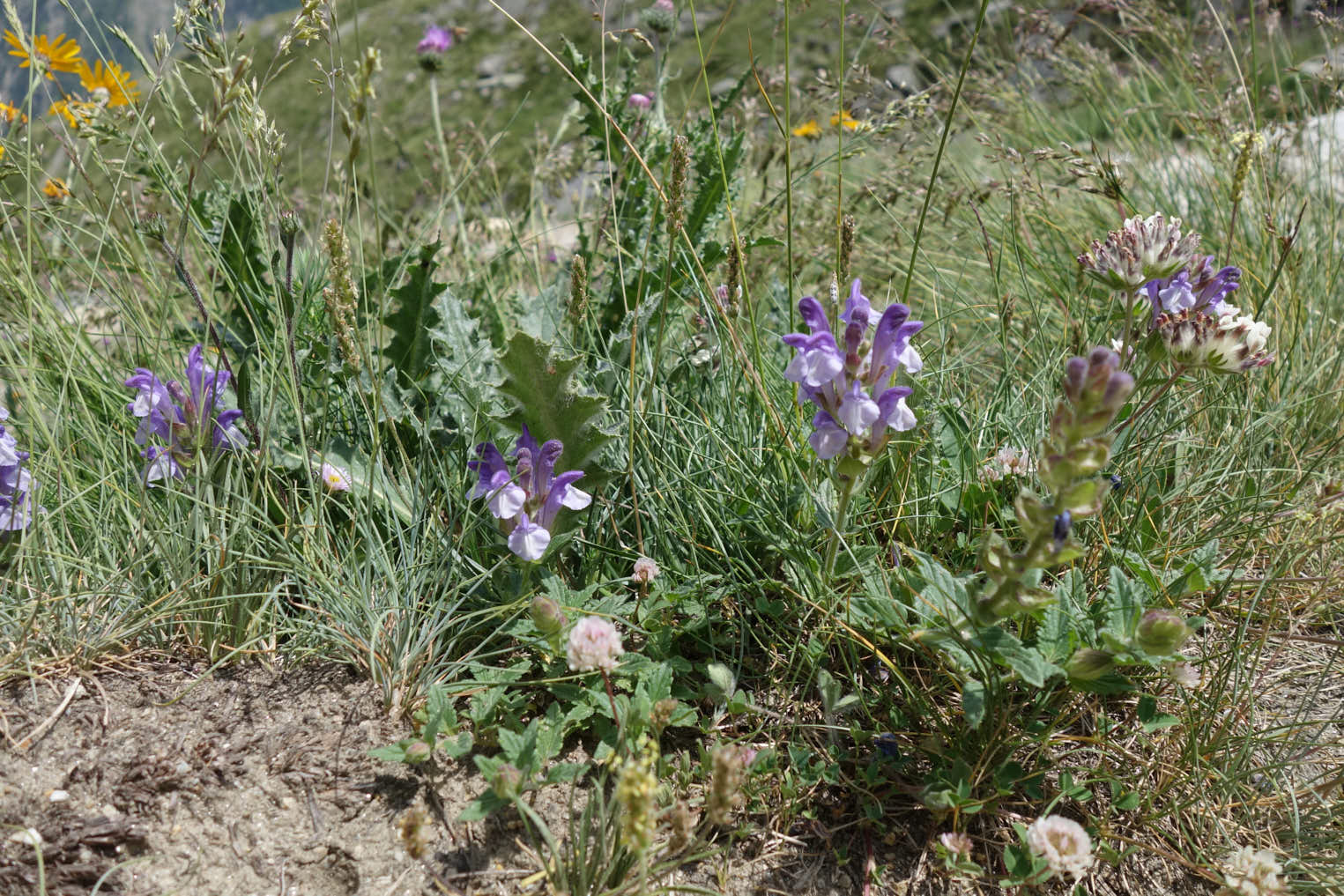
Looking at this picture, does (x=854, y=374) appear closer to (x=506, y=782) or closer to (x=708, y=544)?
(x=708, y=544)

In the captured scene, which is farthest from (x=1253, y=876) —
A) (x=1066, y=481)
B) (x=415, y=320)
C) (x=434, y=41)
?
(x=434, y=41)

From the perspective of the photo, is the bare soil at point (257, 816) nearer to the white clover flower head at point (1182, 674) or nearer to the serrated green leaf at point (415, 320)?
the white clover flower head at point (1182, 674)

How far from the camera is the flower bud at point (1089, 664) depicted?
1.21 metres

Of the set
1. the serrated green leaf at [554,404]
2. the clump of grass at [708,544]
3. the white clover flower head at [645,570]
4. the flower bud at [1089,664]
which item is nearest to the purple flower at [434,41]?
the clump of grass at [708,544]

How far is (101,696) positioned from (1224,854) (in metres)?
1.80

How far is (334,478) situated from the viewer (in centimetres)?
177

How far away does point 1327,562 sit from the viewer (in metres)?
1.76

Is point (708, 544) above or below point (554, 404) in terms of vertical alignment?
below

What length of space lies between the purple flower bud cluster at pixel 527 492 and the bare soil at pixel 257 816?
15.0 inches

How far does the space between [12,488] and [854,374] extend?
155 cm

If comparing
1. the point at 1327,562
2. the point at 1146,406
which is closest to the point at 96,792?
the point at 1146,406

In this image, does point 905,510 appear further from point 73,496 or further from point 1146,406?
point 73,496

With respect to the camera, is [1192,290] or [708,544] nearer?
[1192,290]

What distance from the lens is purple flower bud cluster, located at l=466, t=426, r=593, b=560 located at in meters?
1.53
